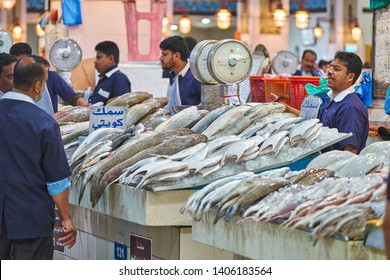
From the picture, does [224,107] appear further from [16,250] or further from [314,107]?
[16,250]

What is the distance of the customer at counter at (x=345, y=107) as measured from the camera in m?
6.71

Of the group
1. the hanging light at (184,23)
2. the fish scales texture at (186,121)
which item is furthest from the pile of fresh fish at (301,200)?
the hanging light at (184,23)

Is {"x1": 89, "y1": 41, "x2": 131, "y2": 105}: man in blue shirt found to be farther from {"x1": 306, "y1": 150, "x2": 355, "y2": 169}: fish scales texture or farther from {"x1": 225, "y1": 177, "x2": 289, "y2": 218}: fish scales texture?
{"x1": 225, "y1": 177, "x2": 289, "y2": 218}: fish scales texture

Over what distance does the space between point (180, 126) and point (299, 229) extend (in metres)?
2.39

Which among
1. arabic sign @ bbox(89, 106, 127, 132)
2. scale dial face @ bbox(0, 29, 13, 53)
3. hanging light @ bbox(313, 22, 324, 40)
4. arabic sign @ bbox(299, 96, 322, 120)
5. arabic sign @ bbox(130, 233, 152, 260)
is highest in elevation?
scale dial face @ bbox(0, 29, 13, 53)

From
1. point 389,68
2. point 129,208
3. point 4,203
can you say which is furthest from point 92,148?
point 389,68

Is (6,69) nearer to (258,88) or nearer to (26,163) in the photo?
(26,163)

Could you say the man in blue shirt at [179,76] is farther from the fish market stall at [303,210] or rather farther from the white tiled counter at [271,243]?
the white tiled counter at [271,243]

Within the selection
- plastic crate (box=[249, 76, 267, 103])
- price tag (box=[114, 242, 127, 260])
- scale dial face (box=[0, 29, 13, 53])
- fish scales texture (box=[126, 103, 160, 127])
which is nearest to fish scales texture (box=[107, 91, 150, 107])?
fish scales texture (box=[126, 103, 160, 127])

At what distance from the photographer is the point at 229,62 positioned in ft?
23.9

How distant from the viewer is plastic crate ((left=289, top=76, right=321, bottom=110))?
8.89 meters

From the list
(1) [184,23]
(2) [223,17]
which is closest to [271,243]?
(2) [223,17]

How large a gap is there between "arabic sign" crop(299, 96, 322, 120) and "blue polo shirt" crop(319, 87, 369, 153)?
11.5 inches

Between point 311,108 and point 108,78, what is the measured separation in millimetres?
4149
